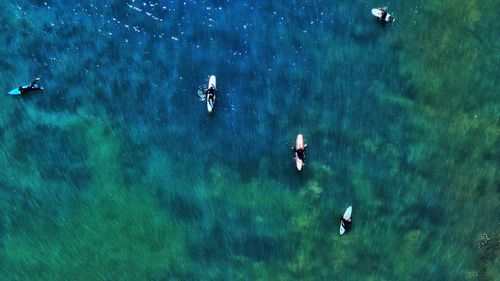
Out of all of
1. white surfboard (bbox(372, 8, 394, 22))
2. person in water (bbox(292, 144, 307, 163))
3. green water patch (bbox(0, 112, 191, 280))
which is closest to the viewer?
white surfboard (bbox(372, 8, 394, 22))

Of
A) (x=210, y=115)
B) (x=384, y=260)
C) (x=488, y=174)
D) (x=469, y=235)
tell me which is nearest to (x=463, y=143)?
(x=488, y=174)

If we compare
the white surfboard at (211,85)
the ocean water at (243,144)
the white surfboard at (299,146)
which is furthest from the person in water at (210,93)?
the white surfboard at (299,146)

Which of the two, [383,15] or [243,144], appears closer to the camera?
[383,15]

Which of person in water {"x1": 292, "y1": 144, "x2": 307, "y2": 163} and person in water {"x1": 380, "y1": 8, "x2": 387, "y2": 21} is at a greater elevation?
person in water {"x1": 380, "y1": 8, "x2": 387, "y2": 21}

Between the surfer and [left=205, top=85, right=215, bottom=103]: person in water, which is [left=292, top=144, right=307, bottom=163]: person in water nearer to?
[left=205, top=85, right=215, bottom=103]: person in water

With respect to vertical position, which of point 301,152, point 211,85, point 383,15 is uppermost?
point 383,15

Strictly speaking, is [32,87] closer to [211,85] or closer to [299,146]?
[211,85]

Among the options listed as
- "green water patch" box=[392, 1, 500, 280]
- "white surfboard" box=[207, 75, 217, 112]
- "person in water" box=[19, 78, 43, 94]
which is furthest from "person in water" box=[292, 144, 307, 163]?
"person in water" box=[19, 78, 43, 94]

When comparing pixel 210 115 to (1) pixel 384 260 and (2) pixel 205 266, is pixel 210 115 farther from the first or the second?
(1) pixel 384 260

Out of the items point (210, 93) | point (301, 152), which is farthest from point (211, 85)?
point (301, 152)

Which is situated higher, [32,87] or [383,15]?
[383,15]
